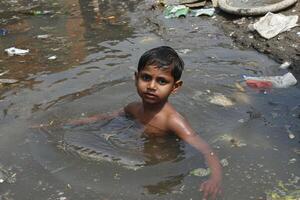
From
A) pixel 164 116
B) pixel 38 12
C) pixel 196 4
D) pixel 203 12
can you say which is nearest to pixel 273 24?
pixel 203 12

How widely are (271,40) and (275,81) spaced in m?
1.19

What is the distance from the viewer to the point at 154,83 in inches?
126

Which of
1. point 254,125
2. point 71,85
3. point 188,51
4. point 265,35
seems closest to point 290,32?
point 265,35

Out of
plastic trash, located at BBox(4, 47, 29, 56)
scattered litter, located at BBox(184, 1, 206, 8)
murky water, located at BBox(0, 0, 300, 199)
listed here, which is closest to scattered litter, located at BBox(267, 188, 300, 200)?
murky water, located at BBox(0, 0, 300, 199)

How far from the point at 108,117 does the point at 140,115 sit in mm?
367

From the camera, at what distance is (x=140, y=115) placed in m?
3.66

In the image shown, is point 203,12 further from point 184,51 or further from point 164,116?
point 164,116

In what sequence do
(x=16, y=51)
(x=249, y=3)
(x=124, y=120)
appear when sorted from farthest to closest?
(x=249, y=3) < (x=16, y=51) < (x=124, y=120)

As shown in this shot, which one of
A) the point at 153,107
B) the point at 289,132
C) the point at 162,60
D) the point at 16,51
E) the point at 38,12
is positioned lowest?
the point at 38,12

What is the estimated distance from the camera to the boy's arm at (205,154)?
9.42 ft

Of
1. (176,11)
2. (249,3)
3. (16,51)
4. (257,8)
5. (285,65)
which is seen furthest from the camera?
(176,11)

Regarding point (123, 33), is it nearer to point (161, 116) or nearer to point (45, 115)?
point (45, 115)

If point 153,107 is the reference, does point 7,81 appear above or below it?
below

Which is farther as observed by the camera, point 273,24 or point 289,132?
point 273,24
